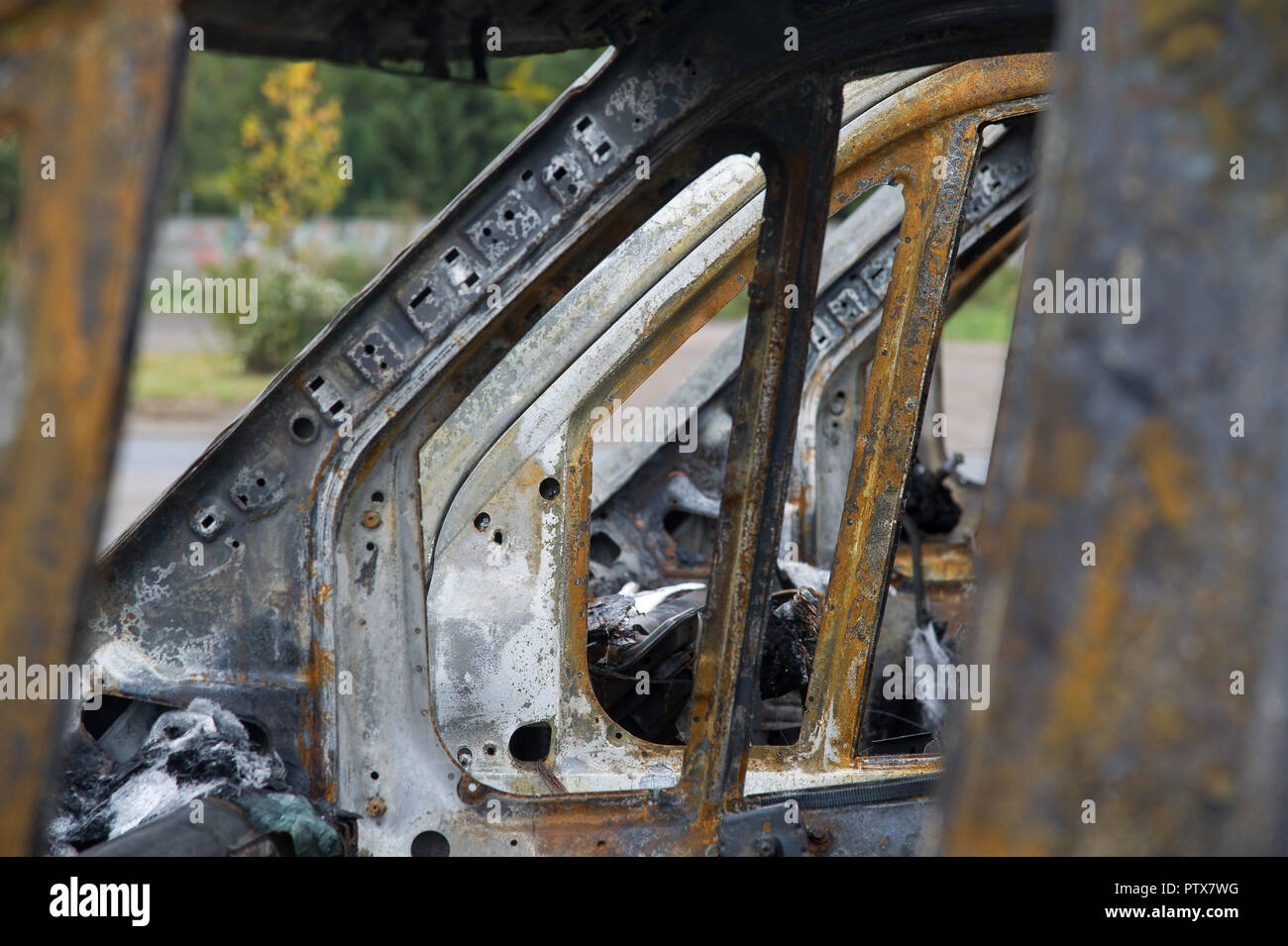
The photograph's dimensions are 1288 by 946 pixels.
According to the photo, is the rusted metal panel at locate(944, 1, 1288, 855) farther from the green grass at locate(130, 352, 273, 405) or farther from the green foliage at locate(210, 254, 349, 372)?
the green foliage at locate(210, 254, 349, 372)

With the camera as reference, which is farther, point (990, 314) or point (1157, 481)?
point (990, 314)

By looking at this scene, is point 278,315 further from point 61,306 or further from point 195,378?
point 61,306

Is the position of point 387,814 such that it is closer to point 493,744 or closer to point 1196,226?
point 493,744

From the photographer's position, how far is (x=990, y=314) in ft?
76.2

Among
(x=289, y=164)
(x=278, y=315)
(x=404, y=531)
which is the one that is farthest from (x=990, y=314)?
(x=404, y=531)

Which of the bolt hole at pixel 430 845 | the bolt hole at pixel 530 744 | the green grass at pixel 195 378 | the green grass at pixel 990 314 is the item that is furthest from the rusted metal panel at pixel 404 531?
the green grass at pixel 990 314

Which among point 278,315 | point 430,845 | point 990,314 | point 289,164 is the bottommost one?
point 430,845

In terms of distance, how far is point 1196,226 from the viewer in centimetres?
98

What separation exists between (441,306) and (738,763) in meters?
1.02

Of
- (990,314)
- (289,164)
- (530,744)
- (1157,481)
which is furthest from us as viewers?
(990,314)

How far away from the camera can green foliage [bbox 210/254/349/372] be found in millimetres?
16281

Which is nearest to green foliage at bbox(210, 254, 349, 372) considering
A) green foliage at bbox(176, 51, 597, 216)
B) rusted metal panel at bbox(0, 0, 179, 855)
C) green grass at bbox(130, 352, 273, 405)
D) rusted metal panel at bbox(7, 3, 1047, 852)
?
green grass at bbox(130, 352, 273, 405)

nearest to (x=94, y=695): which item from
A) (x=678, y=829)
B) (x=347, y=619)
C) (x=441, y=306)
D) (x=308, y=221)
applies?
(x=347, y=619)

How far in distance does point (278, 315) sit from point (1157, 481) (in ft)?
53.5
